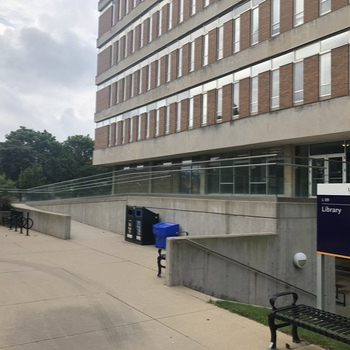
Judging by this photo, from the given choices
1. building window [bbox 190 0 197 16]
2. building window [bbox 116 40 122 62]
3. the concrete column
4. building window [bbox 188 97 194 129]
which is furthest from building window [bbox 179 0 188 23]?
the concrete column

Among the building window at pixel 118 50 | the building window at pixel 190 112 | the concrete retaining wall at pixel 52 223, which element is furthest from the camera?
the building window at pixel 118 50

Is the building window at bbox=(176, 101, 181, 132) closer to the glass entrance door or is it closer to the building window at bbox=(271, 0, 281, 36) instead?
the building window at bbox=(271, 0, 281, 36)

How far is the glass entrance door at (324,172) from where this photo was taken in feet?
41.0

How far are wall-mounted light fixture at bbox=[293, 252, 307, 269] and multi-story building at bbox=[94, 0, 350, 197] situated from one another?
5.60 ft

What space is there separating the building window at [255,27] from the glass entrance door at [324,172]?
12327mm

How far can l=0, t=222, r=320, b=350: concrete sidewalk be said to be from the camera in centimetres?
504

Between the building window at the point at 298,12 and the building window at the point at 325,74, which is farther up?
the building window at the point at 298,12

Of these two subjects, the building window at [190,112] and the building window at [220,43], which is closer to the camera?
the building window at [220,43]

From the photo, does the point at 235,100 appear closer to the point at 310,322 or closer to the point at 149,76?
the point at 149,76

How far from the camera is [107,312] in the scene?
20.3 feet

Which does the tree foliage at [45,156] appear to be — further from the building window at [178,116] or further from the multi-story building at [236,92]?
the building window at [178,116]

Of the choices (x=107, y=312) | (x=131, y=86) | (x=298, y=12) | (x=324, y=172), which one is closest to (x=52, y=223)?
(x=324, y=172)

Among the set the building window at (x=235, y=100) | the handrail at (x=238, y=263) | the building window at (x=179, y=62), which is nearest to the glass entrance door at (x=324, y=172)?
the handrail at (x=238, y=263)

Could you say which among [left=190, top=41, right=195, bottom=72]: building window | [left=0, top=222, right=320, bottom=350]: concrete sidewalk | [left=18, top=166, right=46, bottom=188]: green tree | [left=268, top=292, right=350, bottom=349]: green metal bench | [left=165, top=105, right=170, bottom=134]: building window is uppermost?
[left=190, top=41, right=195, bottom=72]: building window
